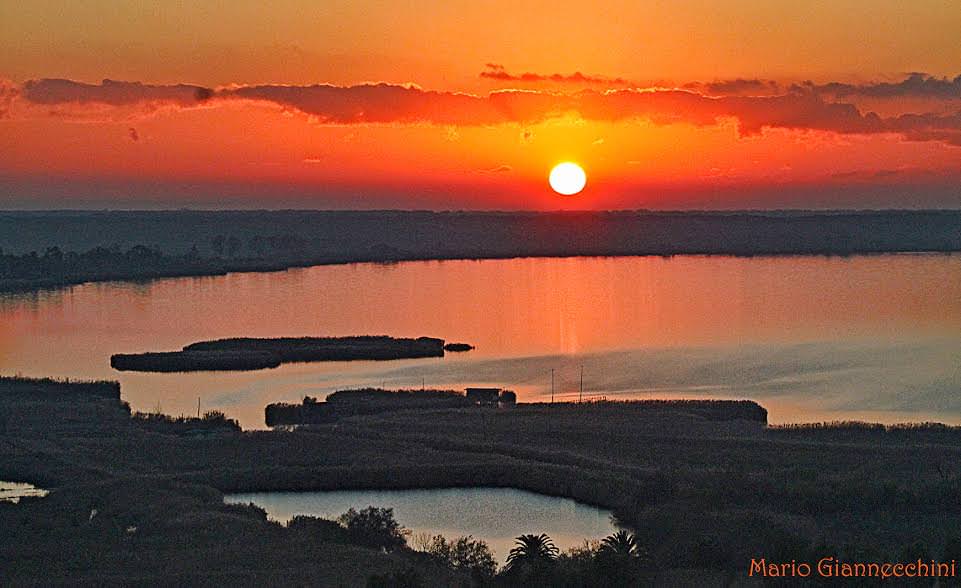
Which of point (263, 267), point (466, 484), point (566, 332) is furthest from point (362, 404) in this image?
point (263, 267)

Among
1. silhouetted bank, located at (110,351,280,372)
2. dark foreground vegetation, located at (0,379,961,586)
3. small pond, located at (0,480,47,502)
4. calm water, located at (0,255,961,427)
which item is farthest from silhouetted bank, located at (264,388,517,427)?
silhouetted bank, located at (110,351,280,372)

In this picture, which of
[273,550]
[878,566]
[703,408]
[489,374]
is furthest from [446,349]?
[878,566]

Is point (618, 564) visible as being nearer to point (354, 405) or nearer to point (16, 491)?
point (16, 491)

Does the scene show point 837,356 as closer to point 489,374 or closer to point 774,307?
point 489,374

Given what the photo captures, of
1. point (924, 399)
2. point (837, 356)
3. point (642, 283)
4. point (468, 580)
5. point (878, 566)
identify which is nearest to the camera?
point (878, 566)

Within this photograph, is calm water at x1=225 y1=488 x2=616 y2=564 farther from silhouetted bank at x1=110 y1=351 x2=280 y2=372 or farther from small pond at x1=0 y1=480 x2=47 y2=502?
silhouetted bank at x1=110 y1=351 x2=280 y2=372
